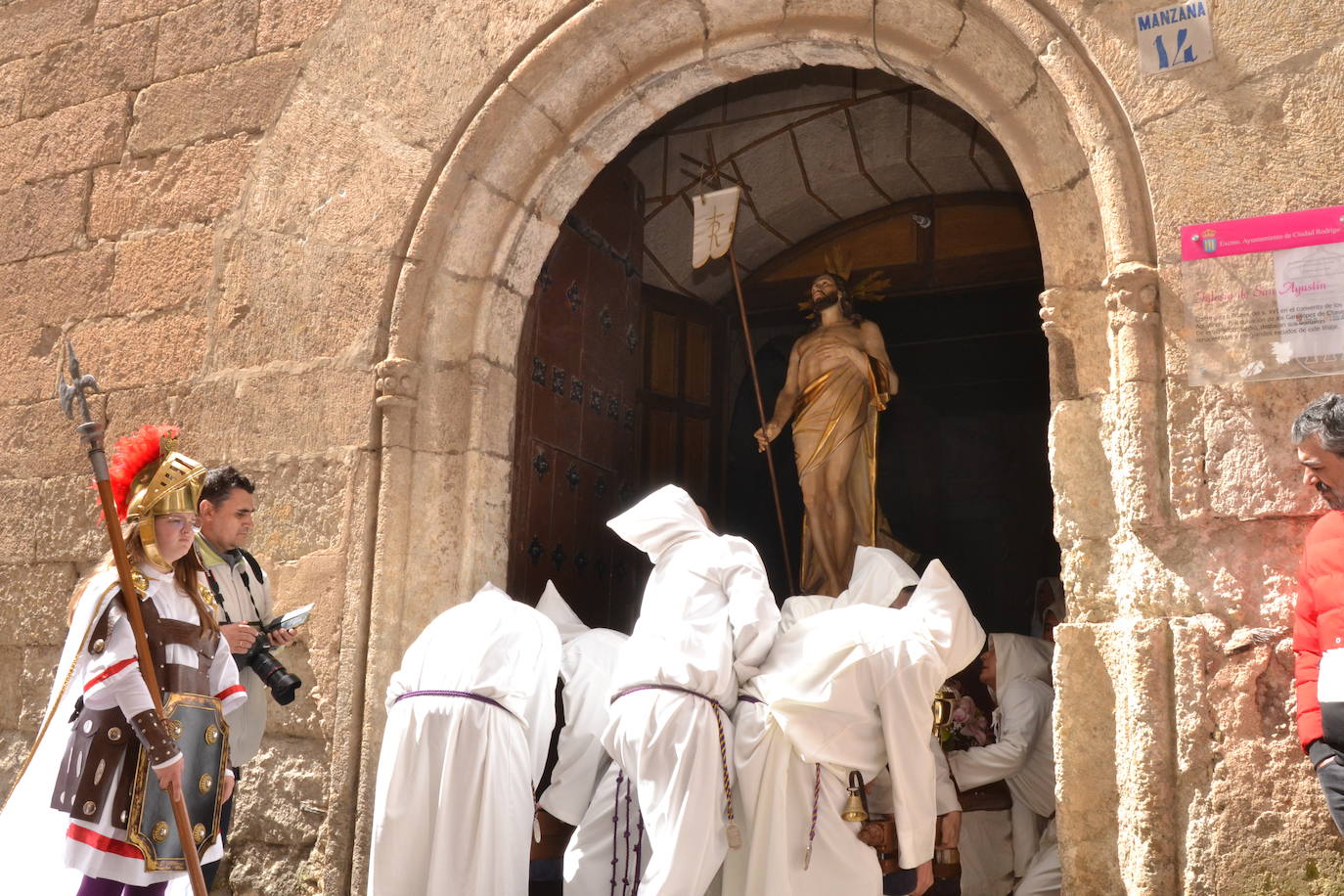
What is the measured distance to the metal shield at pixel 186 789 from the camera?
10.5 feet

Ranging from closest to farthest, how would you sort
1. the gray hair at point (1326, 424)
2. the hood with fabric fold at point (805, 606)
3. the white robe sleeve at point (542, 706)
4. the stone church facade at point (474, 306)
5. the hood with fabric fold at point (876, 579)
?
the gray hair at point (1326, 424)
the stone church facade at point (474, 306)
the white robe sleeve at point (542, 706)
the hood with fabric fold at point (876, 579)
the hood with fabric fold at point (805, 606)

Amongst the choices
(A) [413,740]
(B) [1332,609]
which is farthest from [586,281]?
(B) [1332,609]

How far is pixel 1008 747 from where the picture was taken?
14.1ft

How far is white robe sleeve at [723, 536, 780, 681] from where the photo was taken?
12.2 ft

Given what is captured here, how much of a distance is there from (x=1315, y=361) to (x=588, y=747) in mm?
2366

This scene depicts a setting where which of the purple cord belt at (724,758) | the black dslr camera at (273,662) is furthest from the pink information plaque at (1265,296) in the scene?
the black dslr camera at (273,662)

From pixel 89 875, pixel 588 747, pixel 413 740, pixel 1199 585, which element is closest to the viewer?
pixel 89 875

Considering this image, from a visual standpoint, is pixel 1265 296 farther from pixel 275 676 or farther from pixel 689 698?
pixel 275 676

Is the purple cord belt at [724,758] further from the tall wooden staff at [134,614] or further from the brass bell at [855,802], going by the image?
the tall wooden staff at [134,614]

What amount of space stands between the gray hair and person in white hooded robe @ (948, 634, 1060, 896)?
1.65 metres

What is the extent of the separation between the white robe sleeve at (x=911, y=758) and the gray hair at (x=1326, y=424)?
1147 mm

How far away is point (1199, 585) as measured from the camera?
3383 mm

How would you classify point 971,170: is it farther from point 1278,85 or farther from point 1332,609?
point 1332,609

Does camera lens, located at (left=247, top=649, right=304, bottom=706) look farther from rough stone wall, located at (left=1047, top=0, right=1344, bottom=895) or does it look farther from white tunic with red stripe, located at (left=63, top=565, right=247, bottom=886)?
rough stone wall, located at (left=1047, top=0, right=1344, bottom=895)
